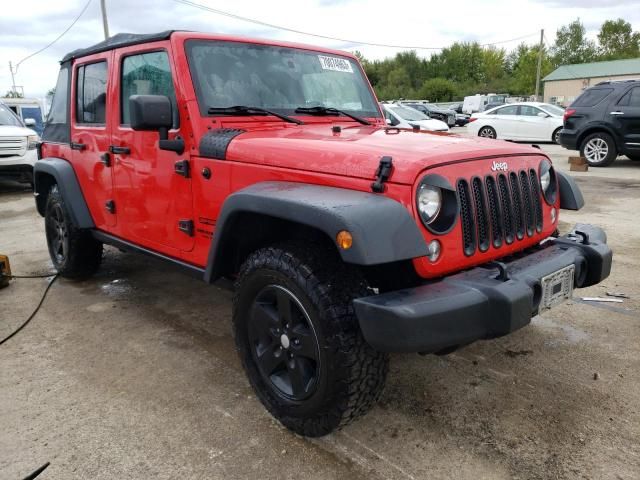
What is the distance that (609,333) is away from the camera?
357 centimetres

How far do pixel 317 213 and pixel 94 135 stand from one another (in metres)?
2.58

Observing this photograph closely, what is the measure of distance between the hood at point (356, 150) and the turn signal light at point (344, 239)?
360mm

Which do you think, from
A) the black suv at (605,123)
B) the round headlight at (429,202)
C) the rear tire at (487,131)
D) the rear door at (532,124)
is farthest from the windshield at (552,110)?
the round headlight at (429,202)

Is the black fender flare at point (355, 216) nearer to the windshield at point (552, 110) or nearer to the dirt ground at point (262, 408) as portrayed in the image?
the dirt ground at point (262, 408)

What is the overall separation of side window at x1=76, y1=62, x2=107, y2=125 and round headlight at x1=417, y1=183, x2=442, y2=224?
2638mm

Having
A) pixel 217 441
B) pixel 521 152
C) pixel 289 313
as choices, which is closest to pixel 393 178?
pixel 289 313

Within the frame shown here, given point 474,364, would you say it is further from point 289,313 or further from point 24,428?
point 24,428

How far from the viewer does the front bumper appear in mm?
1993

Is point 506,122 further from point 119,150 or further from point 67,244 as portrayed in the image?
point 119,150

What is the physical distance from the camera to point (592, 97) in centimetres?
1165

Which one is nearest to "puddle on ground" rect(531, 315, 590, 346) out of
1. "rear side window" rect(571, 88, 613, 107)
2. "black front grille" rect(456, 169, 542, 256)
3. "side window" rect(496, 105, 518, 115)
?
"black front grille" rect(456, 169, 542, 256)

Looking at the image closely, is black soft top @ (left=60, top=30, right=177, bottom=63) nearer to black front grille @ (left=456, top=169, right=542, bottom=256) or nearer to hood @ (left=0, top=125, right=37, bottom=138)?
black front grille @ (left=456, top=169, right=542, bottom=256)

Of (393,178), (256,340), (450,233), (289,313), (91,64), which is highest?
(91,64)

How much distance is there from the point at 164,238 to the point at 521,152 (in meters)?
2.17
